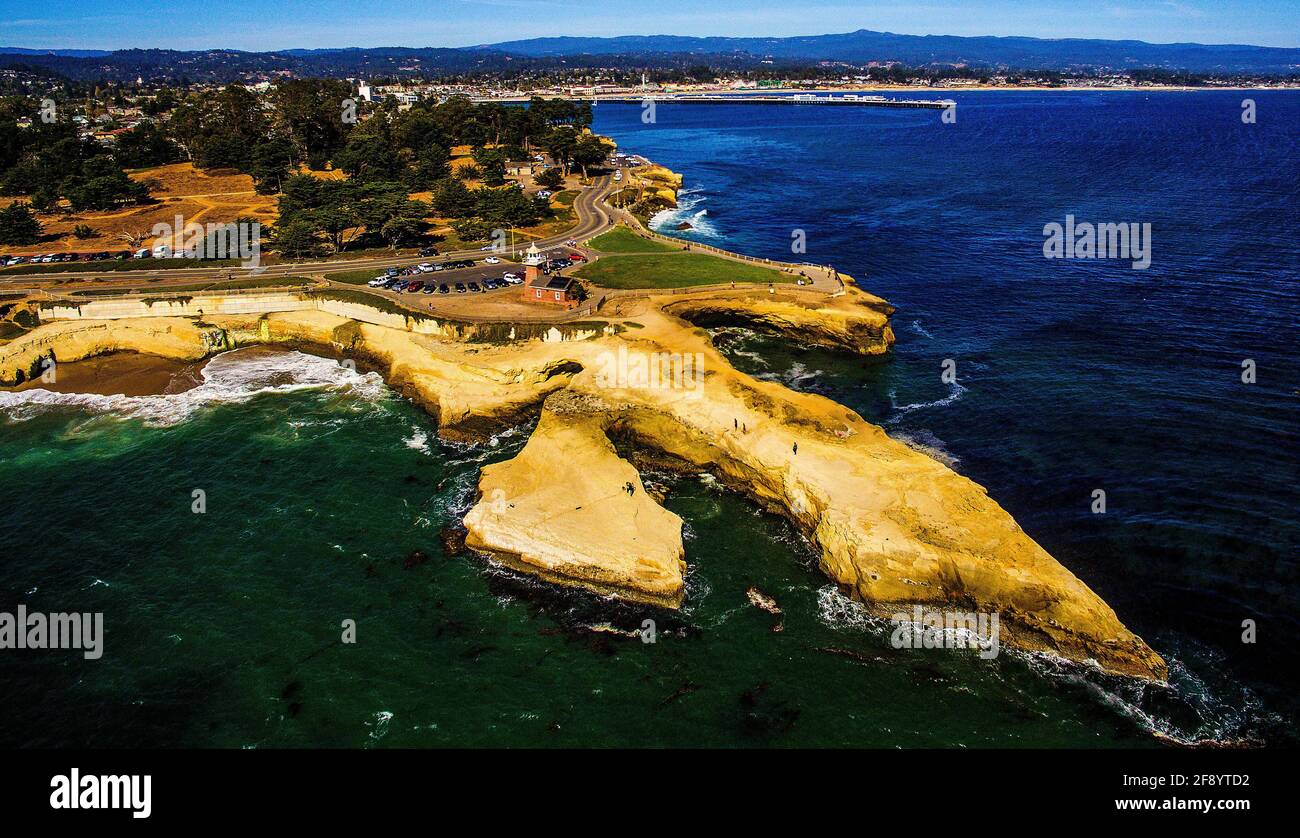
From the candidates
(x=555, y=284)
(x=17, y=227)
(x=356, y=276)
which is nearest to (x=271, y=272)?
(x=356, y=276)

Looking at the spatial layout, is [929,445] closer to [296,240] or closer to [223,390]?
[223,390]

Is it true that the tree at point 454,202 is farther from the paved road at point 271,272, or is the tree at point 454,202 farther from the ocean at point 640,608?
the ocean at point 640,608

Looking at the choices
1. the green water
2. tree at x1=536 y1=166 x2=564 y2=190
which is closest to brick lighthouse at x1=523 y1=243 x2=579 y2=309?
the green water

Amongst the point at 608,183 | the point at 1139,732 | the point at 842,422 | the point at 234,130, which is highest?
the point at 234,130

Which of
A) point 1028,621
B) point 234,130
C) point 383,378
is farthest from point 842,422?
point 234,130

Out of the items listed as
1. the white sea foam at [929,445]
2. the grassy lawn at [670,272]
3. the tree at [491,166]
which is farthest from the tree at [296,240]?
the white sea foam at [929,445]
